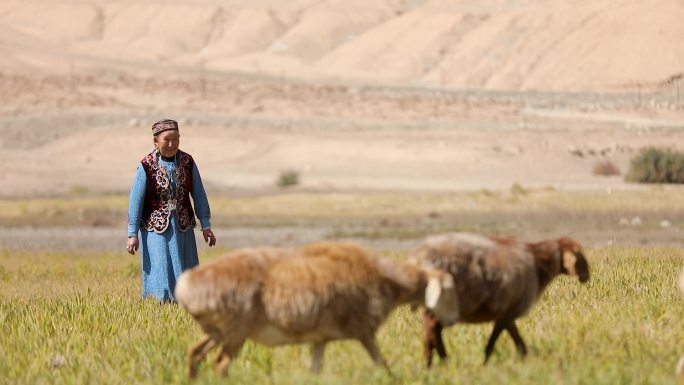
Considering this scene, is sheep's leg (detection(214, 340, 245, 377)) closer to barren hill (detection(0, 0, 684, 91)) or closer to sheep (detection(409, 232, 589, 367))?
sheep (detection(409, 232, 589, 367))

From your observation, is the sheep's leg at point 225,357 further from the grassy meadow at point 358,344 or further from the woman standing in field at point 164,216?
the woman standing in field at point 164,216

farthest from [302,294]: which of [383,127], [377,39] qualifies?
[377,39]

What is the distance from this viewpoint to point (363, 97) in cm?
6166

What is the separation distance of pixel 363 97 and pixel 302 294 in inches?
2208

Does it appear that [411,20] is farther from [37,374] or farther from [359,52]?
[37,374]

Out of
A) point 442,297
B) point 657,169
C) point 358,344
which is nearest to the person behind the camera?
point 442,297

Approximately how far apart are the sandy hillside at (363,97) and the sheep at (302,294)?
93.0ft

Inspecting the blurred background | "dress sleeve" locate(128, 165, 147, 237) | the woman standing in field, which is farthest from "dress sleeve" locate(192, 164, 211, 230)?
the blurred background

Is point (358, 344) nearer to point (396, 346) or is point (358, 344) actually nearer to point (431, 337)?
point (396, 346)

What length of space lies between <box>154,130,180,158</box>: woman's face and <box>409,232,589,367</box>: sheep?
3629 mm

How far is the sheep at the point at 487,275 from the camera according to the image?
630 centimetres

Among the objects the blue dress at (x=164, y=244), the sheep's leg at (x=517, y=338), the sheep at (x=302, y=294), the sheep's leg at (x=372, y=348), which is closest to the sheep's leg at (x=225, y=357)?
the sheep at (x=302, y=294)

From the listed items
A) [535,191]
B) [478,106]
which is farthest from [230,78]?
[535,191]

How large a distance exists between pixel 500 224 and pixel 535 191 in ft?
16.7
